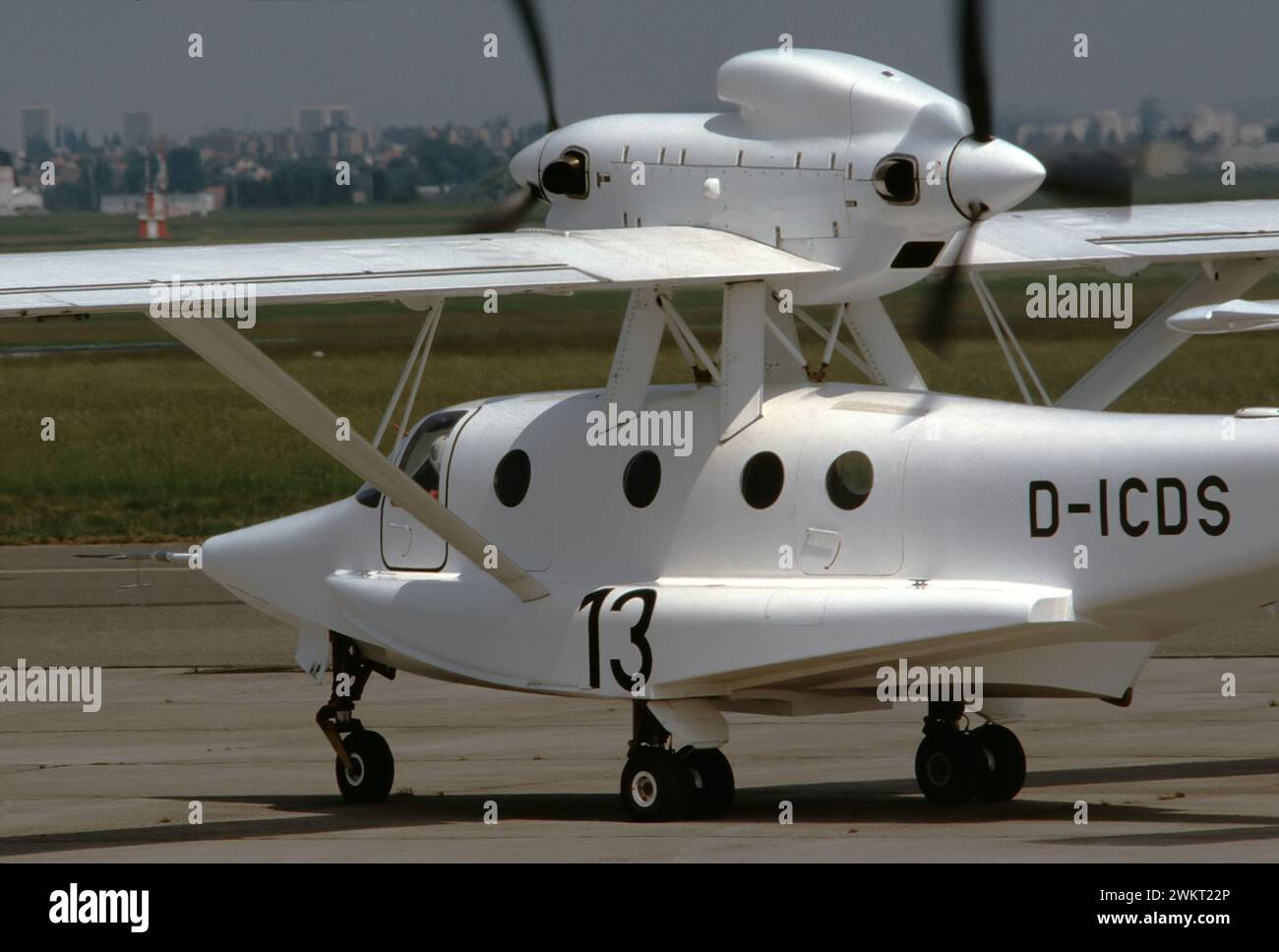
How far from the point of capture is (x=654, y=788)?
15.2 meters

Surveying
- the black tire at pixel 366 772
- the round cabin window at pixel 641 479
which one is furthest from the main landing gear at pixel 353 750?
the round cabin window at pixel 641 479

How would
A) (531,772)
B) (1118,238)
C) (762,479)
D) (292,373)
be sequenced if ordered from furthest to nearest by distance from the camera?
1. (292,373)
2. (531,772)
3. (1118,238)
4. (762,479)

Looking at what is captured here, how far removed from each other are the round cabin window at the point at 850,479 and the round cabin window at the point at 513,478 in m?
2.54

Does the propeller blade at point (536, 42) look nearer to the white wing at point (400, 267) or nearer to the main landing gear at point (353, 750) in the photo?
the white wing at point (400, 267)

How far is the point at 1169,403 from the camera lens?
47.5 metres

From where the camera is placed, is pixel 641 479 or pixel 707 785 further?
pixel 641 479

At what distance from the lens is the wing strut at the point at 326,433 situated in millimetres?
13594

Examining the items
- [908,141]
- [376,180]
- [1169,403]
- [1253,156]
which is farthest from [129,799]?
[376,180]

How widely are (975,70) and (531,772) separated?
6826 mm
